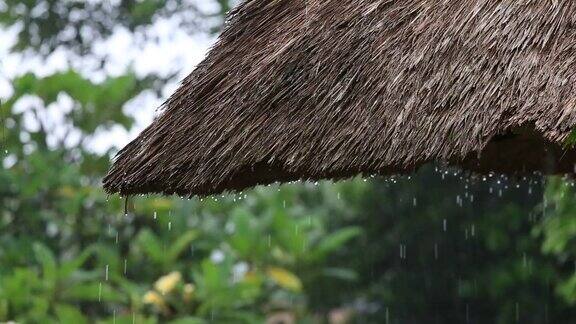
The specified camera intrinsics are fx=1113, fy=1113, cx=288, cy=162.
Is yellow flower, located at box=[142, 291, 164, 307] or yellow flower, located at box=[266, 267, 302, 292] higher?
yellow flower, located at box=[266, 267, 302, 292]

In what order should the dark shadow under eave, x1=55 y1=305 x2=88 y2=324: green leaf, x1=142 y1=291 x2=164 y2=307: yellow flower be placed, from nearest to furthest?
the dark shadow under eave → x1=55 y1=305 x2=88 y2=324: green leaf → x1=142 y1=291 x2=164 y2=307: yellow flower

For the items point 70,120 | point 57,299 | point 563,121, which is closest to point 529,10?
point 563,121

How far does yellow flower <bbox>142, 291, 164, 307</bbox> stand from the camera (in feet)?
19.3

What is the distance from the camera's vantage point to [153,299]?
5.90 m

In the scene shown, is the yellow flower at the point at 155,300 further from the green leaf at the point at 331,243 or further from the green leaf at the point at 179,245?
the green leaf at the point at 331,243

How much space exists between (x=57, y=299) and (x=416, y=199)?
4021 mm

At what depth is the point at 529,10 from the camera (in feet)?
8.72

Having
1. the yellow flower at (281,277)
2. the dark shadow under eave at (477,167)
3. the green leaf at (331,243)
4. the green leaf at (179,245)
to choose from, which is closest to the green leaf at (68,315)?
the green leaf at (179,245)

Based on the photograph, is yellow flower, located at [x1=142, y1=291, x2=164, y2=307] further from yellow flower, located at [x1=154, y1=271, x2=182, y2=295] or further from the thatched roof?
the thatched roof

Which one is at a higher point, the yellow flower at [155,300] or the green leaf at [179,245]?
the green leaf at [179,245]

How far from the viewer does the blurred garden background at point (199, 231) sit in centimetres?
591

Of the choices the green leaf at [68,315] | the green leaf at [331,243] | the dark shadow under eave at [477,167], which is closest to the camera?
the dark shadow under eave at [477,167]

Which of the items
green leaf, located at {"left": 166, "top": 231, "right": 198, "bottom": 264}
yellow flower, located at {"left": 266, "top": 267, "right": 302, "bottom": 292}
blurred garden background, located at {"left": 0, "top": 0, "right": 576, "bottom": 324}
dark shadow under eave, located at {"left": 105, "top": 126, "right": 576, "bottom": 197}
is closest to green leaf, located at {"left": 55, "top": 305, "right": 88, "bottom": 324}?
blurred garden background, located at {"left": 0, "top": 0, "right": 576, "bottom": 324}

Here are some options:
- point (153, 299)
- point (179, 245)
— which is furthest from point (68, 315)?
point (179, 245)
